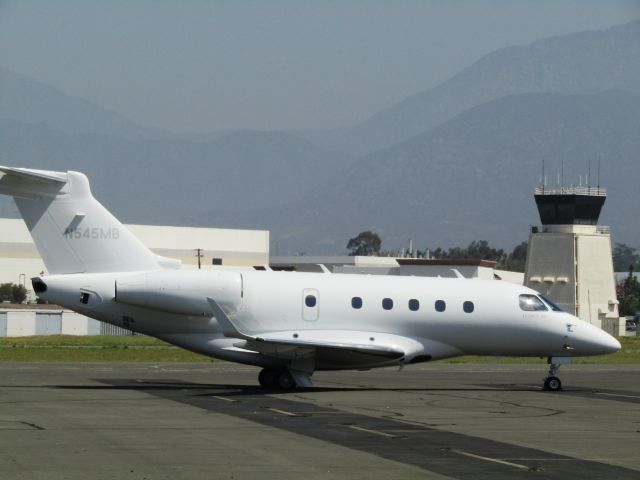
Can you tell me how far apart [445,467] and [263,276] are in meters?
15.5

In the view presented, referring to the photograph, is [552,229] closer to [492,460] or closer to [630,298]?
[630,298]

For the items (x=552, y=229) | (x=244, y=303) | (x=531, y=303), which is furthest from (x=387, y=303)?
(x=552, y=229)

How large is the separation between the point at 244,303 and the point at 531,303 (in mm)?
7712

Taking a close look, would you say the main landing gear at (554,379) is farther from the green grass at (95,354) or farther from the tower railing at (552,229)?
the tower railing at (552,229)

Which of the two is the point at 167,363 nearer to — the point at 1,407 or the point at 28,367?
the point at 28,367

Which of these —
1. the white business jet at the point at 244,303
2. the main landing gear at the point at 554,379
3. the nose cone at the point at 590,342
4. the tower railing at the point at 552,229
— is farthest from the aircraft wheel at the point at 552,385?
the tower railing at the point at 552,229

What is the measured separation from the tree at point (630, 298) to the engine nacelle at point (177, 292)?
Answer: 127 m

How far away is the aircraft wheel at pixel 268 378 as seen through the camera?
32938 millimetres

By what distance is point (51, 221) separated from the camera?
32.7 metres

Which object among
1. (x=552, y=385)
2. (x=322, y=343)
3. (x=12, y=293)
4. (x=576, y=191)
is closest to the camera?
(x=322, y=343)

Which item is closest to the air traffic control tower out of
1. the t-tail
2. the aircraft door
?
the aircraft door

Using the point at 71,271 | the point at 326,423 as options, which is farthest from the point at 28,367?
the point at 326,423

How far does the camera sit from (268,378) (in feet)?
108

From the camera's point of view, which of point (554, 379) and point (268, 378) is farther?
point (554, 379)
